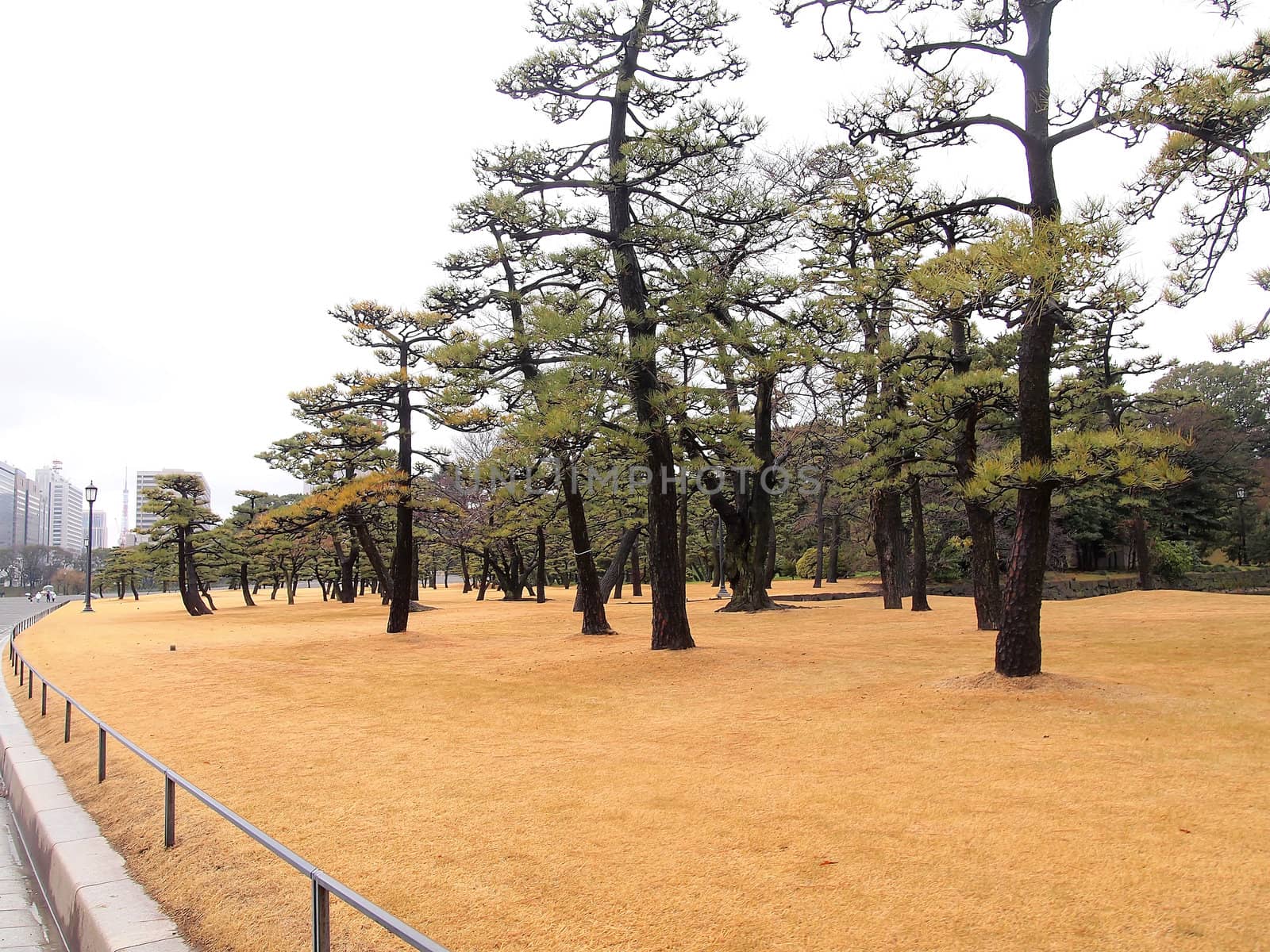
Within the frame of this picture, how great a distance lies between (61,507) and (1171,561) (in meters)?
191

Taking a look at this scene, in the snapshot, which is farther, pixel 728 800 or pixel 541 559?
pixel 541 559

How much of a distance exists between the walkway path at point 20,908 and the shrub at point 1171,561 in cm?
3303

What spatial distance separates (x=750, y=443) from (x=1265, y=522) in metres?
29.7

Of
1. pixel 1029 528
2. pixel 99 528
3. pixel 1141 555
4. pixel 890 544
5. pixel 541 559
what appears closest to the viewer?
pixel 1029 528

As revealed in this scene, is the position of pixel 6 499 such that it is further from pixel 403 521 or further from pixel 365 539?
pixel 403 521

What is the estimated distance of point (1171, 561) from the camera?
29.6m

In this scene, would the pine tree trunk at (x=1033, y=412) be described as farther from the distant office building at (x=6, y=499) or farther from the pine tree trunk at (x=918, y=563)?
the distant office building at (x=6, y=499)

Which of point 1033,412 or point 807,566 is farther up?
point 1033,412

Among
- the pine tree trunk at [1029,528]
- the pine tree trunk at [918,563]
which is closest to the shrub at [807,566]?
the pine tree trunk at [918,563]

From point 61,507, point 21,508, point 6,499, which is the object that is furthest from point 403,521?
point 61,507

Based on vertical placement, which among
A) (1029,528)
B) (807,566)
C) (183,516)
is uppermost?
(183,516)

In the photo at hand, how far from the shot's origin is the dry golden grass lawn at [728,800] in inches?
124

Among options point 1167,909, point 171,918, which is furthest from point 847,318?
point 171,918

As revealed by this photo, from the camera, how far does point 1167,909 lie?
9.96ft
